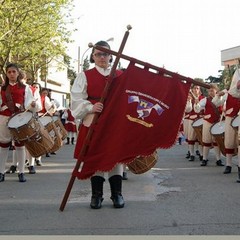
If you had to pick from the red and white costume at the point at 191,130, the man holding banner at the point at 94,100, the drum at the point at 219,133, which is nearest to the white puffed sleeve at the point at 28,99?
the man holding banner at the point at 94,100

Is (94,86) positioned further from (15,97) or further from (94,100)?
(15,97)

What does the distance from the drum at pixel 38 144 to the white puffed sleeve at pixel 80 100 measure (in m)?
2.91

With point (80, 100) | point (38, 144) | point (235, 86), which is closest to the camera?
point (80, 100)

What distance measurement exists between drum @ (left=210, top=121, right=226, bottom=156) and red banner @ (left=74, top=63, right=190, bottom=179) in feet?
14.8

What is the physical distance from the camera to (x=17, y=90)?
887cm

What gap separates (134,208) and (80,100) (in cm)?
149

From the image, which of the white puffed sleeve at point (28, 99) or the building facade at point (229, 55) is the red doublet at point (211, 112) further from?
the building facade at point (229, 55)

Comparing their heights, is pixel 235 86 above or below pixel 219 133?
above

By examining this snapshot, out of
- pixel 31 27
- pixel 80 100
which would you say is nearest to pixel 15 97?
pixel 80 100

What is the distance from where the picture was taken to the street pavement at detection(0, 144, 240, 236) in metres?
5.23

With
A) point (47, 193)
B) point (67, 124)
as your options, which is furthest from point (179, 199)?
point (67, 124)

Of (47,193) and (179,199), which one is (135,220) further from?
(47,193)

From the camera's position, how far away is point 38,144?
930 centimetres

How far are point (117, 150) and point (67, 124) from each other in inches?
679
